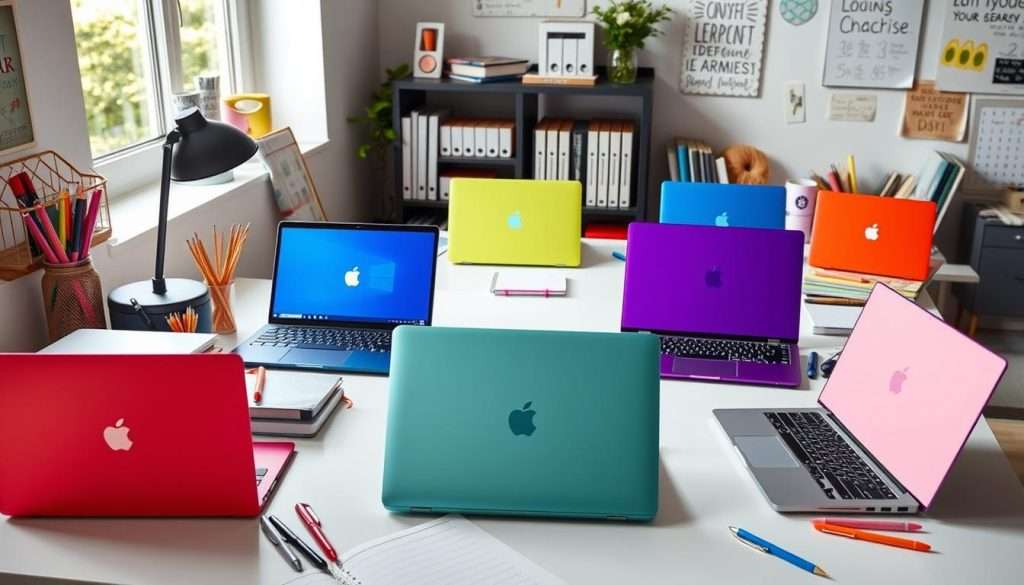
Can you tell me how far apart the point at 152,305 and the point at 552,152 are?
7.40 feet

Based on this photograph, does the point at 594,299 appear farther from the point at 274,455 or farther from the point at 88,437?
the point at 88,437

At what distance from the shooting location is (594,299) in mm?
2438

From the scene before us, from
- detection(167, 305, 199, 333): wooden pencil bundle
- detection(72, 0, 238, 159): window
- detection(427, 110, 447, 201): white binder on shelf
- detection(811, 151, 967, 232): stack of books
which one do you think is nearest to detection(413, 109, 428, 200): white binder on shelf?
detection(427, 110, 447, 201): white binder on shelf

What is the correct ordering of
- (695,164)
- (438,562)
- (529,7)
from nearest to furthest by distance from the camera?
(438,562), (695,164), (529,7)

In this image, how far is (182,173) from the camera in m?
2.00

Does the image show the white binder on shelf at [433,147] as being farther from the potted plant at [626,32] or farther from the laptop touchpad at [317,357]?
the laptop touchpad at [317,357]

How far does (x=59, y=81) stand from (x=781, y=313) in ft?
5.51

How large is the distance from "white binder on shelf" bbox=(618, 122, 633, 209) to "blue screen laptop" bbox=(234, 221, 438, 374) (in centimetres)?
197

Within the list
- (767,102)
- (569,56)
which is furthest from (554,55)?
(767,102)

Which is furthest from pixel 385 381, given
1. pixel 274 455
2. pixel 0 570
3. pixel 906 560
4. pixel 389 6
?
pixel 389 6

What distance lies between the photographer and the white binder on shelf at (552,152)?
3.94m

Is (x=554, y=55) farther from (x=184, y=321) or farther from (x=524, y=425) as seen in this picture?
(x=524, y=425)

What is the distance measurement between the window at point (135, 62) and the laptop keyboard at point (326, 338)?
972 millimetres

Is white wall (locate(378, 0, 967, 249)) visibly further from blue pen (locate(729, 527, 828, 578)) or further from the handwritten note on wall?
blue pen (locate(729, 527, 828, 578))
